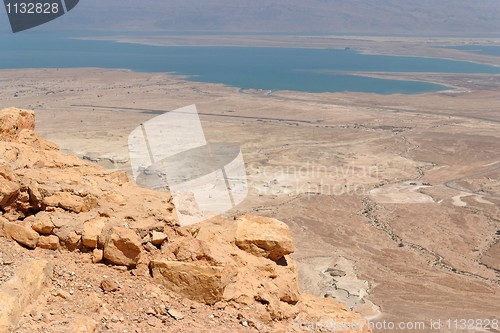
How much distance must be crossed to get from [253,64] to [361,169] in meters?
74.8

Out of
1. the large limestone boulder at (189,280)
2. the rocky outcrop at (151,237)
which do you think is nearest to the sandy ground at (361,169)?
the rocky outcrop at (151,237)

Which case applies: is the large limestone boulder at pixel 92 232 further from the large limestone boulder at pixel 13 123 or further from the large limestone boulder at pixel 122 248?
the large limestone boulder at pixel 13 123

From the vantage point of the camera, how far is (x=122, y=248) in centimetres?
680

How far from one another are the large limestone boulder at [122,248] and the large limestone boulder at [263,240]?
1722mm

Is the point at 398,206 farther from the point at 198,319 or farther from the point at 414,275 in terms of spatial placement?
the point at 198,319

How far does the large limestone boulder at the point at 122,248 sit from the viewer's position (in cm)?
679

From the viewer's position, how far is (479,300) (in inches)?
704

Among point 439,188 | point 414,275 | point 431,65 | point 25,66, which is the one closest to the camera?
point 414,275

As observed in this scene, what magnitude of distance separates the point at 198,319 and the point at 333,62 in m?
109

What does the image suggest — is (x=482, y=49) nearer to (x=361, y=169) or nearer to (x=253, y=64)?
(x=253, y=64)

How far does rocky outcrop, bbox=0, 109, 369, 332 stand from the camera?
6.82m

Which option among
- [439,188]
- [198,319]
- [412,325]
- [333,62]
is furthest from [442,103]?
[198,319]

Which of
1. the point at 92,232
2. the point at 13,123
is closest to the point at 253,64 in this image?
the point at 13,123

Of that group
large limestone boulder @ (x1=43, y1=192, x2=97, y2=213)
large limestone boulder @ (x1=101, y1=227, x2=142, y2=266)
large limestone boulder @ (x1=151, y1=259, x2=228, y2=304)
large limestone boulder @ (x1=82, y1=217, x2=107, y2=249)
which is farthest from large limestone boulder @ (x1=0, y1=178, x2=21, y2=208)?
large limestone boulder @ (x1=151, y1=259, x2=228, y2=304)
